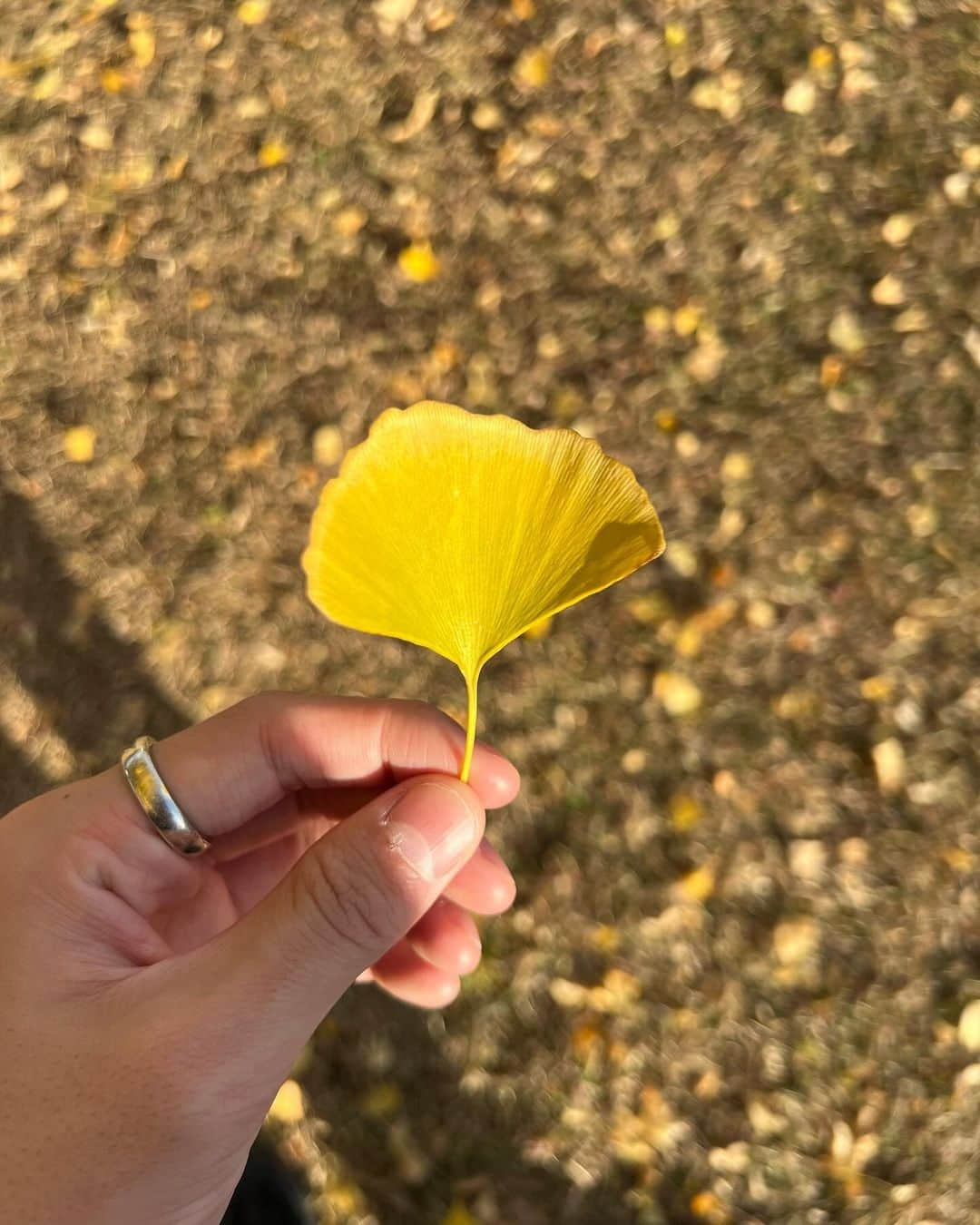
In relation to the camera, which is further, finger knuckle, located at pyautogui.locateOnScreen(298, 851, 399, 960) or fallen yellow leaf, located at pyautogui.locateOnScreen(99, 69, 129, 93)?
fallen yellow leaf, located at pyautogui.locateOnScreen(99, 69, 129, 93)

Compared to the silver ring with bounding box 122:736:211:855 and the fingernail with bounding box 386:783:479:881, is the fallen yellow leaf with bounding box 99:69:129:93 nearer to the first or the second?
the silver ring with bounding box 122:736:211:855

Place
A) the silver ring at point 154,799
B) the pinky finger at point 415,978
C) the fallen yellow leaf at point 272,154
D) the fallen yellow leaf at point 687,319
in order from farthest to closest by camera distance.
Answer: the fallen yellow leaf at point 272,154 → the fallen yellow leaf at point 687,319 → the pinky finger at point 415,978 → the silver ring at point 154,799

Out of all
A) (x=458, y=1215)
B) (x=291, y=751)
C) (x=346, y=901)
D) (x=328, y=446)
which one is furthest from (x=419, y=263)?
(x=458, y=1215)

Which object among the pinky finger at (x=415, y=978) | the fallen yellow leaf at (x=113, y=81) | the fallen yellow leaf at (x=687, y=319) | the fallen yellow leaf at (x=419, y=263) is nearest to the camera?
the pinky finger at (x=415, y=978)

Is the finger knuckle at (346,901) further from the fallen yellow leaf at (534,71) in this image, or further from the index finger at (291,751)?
the fallen yellow leaf at (534,71)

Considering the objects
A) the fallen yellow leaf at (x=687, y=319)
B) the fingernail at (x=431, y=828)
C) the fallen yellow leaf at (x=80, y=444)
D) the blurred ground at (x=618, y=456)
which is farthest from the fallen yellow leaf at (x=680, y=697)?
the fallen yellow leaf at (x=80, y=444)

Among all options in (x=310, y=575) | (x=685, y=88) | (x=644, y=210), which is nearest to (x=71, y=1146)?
(x=310, y=575)

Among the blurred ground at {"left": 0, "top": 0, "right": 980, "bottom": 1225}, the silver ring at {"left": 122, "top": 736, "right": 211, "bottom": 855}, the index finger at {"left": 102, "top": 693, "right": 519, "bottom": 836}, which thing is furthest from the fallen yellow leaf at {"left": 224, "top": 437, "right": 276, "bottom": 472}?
the silver ring at {"left": 122, "top": 736, "right": 211, "bottom": 855}
